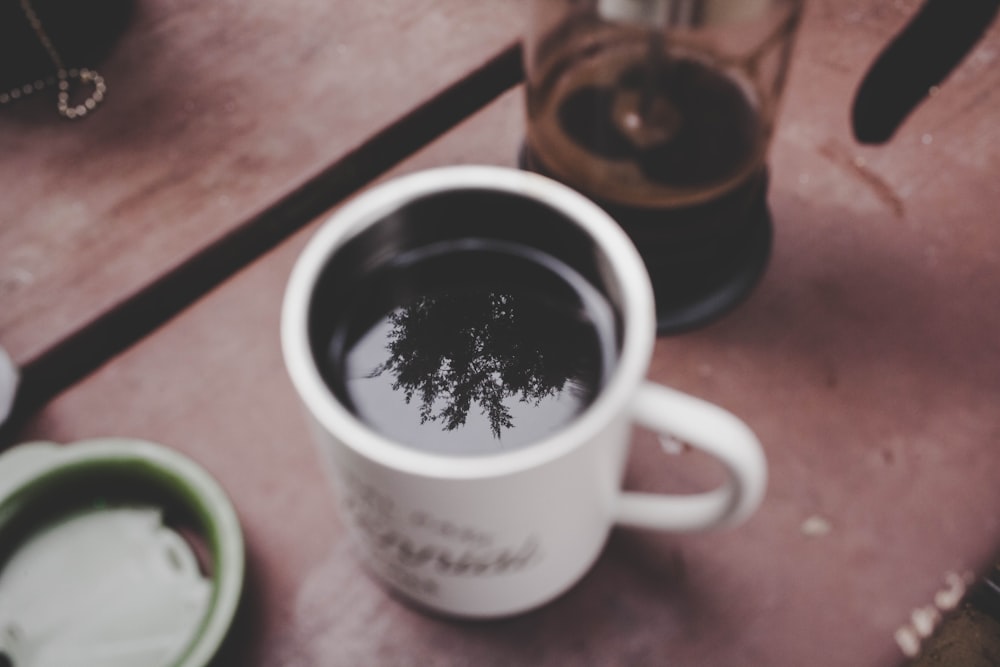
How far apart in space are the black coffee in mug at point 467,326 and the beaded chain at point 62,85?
0.28 metres

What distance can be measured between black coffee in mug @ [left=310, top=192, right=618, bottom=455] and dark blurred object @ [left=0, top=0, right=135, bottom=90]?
0.30 meters

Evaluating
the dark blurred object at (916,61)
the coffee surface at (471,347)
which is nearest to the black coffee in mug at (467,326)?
the coffee surface at (471,347)

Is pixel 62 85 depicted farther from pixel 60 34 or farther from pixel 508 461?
pixel 508 461

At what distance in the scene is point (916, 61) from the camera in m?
0.34

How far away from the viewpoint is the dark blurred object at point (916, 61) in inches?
13.0

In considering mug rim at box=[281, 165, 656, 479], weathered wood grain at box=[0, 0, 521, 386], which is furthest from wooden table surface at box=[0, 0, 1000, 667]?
mug rim at box=[281, 165, 656, 479]

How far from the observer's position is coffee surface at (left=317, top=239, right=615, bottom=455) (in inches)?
12.8

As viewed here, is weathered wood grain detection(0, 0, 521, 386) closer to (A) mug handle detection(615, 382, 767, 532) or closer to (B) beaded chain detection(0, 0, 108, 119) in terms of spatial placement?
(B) beaded chain detection(0, 0, 108, 119)

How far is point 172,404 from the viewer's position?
0.40 metres

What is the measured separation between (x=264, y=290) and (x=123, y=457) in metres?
0.12

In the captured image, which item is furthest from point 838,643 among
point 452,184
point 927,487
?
point 452,184

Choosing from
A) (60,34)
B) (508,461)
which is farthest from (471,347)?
(60,34)

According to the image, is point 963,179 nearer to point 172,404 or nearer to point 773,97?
point 773,97

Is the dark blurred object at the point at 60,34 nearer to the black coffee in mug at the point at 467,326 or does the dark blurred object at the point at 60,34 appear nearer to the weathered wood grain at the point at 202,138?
the weathered wood grain at the point at 202,138
